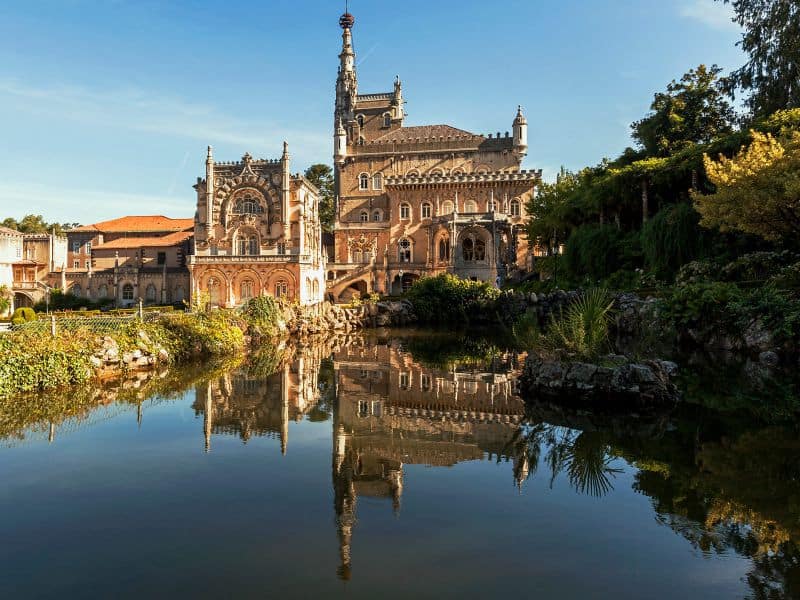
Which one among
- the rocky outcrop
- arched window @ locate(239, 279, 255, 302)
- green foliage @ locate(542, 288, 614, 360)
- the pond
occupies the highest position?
arched window @ locate(239, 279, 255, 302)

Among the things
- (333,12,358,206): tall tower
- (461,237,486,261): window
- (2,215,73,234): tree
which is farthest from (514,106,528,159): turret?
(2,215,73,234): tree

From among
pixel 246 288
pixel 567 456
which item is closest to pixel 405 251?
pixel 246 288

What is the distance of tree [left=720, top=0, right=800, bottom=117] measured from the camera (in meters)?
26.6

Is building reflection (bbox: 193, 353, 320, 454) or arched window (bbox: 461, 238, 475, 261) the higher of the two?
arched window (bbox: 461, 238, 475, 261)

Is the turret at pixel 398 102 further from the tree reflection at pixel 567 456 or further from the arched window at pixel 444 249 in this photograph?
the tree reflection at pixel 567 456

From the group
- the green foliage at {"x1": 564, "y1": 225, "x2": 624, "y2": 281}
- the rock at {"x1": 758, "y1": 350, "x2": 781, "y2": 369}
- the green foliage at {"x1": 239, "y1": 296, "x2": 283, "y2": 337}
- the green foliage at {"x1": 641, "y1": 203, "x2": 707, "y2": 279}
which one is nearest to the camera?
the rock at {"x1": 758, "y1": 350, "x2": 781, "y2": 369}

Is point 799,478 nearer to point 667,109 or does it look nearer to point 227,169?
point 667,109

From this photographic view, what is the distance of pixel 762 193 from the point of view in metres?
18.7

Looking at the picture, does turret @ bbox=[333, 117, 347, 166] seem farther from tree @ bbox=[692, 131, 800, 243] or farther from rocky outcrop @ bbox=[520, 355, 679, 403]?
rocky outcrop @ bbox=[520, 355, 679, 403]

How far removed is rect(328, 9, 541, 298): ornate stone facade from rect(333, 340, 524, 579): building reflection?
2803cm

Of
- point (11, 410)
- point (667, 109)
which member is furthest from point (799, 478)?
point (667, 109)

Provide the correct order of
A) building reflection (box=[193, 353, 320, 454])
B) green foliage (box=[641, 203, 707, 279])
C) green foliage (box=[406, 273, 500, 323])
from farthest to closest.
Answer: green foliage (box=[406, 273, 500, 323])
green foliage (box=[641, 203, 707, 279])
building reflection (box=[193, 353, 320, 454])

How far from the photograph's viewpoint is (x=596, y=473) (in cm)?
752

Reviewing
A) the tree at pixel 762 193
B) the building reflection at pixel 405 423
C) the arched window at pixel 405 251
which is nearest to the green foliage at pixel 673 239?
the tree at pixel 762 193
